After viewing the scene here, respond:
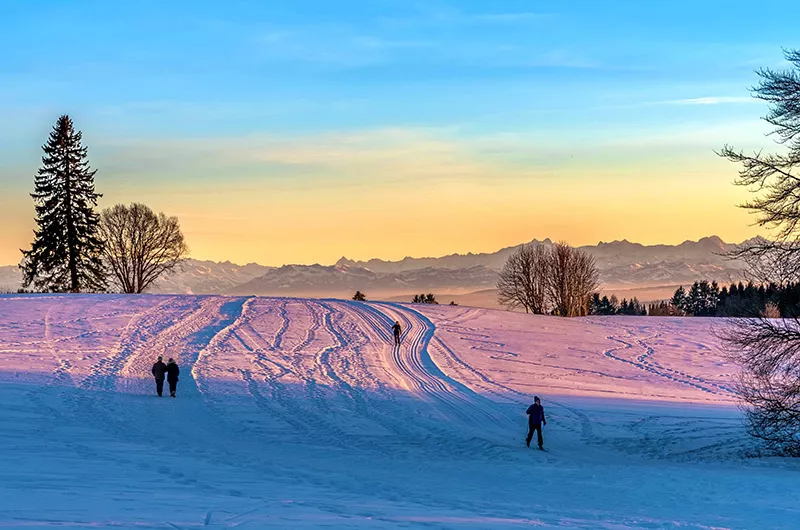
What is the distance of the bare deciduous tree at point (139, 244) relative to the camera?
84.1 meters

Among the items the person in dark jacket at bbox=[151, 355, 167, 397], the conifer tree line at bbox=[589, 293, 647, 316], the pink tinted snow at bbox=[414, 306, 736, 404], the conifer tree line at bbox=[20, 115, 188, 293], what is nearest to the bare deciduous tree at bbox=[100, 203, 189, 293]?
the conifer tree line at bbox=[20, 115, 188, 293]

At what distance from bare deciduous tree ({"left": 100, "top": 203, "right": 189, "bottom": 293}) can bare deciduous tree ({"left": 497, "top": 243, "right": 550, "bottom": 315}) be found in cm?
3740

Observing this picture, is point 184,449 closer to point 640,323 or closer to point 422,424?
point 422,424

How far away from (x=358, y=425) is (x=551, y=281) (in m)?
70.4

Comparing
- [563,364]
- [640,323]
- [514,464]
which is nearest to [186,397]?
[514,464]

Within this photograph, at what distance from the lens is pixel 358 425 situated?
1088 inches

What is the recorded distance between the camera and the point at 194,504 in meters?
14.1

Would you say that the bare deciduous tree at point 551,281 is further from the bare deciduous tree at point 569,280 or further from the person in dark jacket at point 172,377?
the person in dark jacket at point 172,377

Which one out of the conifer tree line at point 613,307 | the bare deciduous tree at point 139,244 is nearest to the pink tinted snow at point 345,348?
the bare deciduous tree at point 139,244

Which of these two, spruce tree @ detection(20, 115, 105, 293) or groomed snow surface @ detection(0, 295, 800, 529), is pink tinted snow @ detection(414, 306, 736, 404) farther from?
spruce tree @ detection(20, 115, 105, 293)

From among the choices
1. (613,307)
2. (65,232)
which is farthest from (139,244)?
(613,307)

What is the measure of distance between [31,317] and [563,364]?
30786mm

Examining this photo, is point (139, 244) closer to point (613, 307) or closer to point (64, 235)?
point (64, 235)

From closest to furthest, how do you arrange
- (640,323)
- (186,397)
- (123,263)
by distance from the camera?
(186,397) → (640,323) → (123,263)
